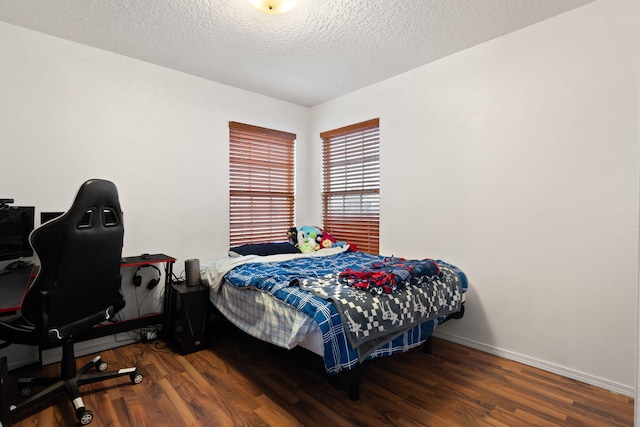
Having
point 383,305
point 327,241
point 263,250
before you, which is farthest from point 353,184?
point 383,305

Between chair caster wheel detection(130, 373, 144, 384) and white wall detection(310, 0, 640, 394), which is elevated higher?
white wall detection(310, 0, 640, 394)

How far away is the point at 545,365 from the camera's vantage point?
8.30 ft

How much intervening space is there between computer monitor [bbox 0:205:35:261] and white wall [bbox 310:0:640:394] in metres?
3.31

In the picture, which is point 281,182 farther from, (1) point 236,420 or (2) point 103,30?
(1) point 236,420

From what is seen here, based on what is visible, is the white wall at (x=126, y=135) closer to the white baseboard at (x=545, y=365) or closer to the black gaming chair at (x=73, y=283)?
the black gaming chair at (x=73, y=283)

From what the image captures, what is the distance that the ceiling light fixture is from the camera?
2205 mm

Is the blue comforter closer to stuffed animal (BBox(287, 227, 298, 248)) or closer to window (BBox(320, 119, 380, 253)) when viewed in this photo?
window (BBox(320, 119, 380, 253))

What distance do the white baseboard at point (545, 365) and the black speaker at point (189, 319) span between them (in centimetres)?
224

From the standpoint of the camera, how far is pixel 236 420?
1.92 m

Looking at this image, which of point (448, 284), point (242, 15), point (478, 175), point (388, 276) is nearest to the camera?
point (388, 276)

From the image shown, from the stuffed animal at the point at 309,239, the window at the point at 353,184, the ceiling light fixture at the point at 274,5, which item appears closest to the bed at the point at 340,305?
the stuffed animal at the point at 309,239

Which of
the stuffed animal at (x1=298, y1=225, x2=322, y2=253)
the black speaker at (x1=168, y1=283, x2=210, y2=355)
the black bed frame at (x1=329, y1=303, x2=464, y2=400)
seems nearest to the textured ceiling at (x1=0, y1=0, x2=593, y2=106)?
the stuffed animal at (x1=298, y1=225, x2=322, y2=253)

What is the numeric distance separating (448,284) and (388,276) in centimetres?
73

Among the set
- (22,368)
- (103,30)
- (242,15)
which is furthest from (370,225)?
(22,368)
